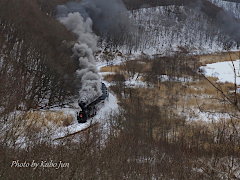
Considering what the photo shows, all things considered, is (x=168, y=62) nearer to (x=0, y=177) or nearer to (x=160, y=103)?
(x=160, y=103)

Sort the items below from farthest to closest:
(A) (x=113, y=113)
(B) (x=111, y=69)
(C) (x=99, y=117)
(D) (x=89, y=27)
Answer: (B) (x=111, y=69) → (D) (x=89, y=27) → (A) (x=113, y=113) → (C) (x=99, y=117)

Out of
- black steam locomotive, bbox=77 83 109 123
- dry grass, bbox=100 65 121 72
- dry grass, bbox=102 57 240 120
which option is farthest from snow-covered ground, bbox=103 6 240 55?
black steam locomotive, bbox=77 83 109 123

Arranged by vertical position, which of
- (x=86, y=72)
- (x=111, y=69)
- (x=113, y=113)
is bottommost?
(x=113, y=113)

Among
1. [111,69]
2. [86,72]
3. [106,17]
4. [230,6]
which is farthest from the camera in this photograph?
[230,6]

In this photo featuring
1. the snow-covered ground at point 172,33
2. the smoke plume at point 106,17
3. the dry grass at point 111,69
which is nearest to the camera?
the dry grass at point 111,69

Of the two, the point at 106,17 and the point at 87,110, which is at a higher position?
the point at 106,17

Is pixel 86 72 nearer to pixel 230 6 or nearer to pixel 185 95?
pixel 185 95

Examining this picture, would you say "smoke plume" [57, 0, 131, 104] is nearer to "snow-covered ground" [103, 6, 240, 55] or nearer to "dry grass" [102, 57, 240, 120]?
"snow-covered ground" [103, 6, 240, 55]

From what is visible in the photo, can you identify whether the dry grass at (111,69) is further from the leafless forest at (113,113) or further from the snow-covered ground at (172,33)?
the snow-covered ground at (172,33)

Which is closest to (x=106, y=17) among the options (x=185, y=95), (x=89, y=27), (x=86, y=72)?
(x=89, y=27)

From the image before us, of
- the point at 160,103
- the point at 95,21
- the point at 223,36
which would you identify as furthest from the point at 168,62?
the point at 223,36

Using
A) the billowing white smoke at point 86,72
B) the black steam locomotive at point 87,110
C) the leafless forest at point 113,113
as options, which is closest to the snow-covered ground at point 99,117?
the black steam locomotive at point 87,110
